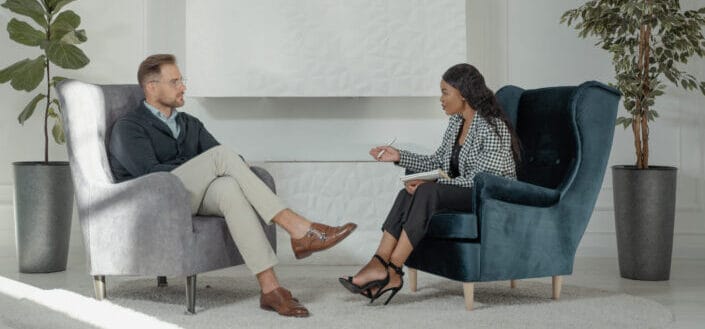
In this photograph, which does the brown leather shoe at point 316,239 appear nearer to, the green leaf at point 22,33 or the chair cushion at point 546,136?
the chair cushion at point 546,136

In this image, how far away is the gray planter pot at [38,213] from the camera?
440cm

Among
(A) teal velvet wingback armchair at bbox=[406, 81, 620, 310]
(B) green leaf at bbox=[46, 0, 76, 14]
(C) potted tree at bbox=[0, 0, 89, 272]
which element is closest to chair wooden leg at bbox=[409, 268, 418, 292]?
(A) teal velvet wingback armchair at bbox=[406, 81, 620, 310]

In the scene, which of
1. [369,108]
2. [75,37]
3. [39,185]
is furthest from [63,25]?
[369,108]

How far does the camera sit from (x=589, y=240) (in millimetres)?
5082

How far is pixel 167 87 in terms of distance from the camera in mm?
3590

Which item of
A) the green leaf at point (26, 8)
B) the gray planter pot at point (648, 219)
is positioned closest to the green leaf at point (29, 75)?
the green leaf at point (26, 8)

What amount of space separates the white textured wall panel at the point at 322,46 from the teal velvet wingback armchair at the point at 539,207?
120cm

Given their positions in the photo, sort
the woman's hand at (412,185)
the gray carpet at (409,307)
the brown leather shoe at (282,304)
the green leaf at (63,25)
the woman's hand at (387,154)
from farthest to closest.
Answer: the green leaf at (63,25) < the woman's hand at (387,154) < the woman's hand at (412,185) < the brown leather shoe at (282,304) < the gray carpet at (409,307)

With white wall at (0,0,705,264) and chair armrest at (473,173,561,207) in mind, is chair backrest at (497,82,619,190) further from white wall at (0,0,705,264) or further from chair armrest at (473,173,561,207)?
white wall at (0,0,705,264)

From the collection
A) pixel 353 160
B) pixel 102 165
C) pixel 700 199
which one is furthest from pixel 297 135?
pixel 700 199

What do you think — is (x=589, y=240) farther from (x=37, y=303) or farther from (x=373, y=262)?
(x=37, y=303)

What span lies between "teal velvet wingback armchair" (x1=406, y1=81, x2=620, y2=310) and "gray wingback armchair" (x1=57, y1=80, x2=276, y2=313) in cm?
91

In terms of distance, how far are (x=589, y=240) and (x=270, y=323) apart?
2.60 metres

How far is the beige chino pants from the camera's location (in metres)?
3.32
